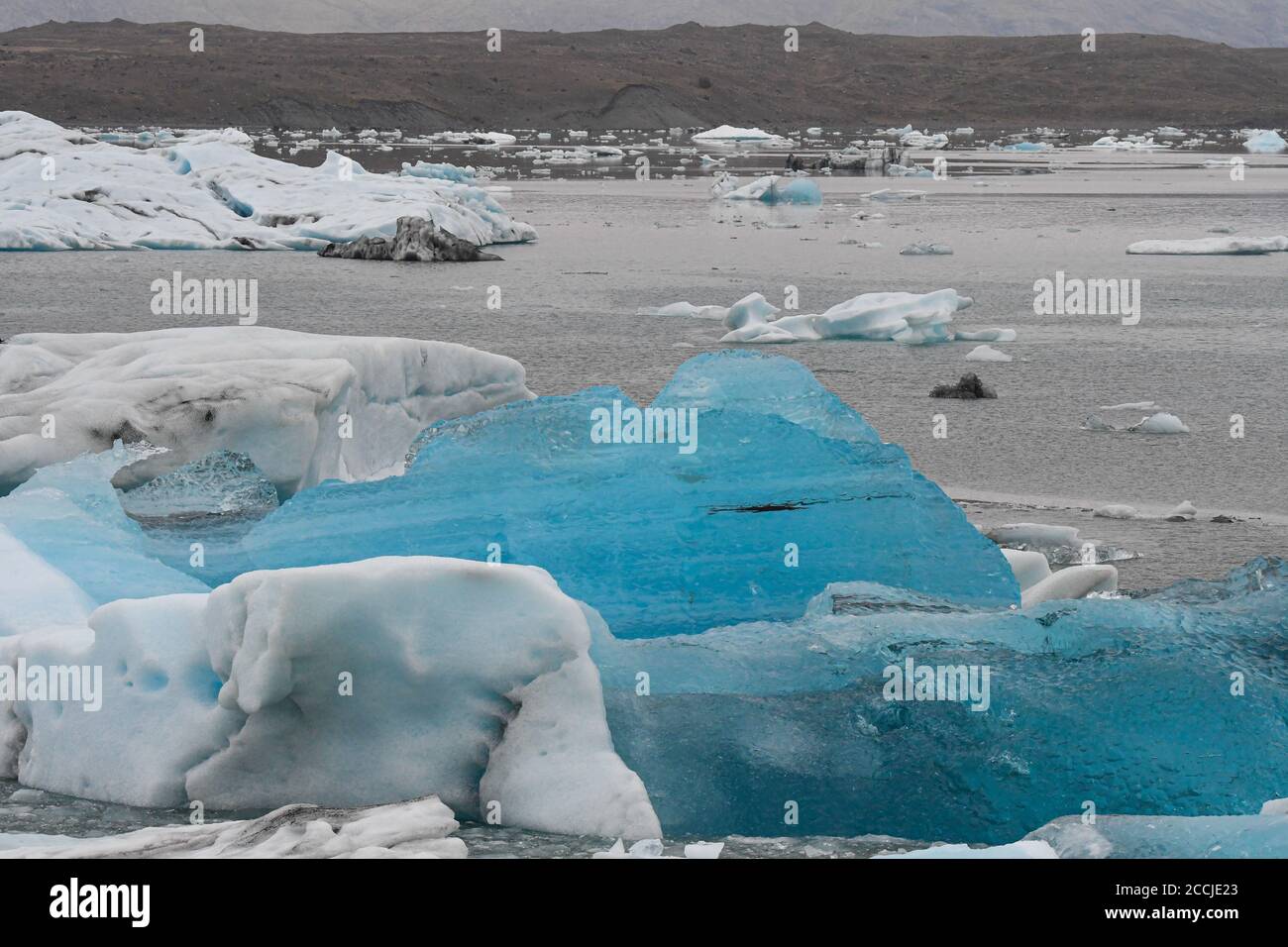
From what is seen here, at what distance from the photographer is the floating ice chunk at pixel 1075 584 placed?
5012 mm

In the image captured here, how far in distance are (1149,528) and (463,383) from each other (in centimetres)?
303

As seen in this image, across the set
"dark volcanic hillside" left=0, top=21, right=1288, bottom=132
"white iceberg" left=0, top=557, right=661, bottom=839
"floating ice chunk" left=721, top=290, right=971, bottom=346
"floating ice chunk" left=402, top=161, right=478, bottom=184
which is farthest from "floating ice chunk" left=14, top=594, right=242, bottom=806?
"dark volcanic hillside" left=0, top=21, right=1288, bottom=132

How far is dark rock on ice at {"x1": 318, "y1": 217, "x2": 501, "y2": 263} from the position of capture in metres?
15.5

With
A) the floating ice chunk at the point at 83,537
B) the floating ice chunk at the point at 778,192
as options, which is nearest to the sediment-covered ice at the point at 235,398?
the floating ice chunk at the point at 83,537

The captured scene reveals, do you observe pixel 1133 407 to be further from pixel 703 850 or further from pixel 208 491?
pixel 703 850

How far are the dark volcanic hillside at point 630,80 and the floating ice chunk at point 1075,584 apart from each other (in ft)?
171

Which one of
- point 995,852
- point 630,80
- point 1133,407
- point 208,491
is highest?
point 630,80

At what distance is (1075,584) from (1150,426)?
3040 mm

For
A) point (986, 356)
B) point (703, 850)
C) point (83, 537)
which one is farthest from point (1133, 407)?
point (703, 850)

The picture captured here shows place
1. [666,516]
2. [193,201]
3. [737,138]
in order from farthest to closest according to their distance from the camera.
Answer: [737,138] → [193,201] → [666,516]

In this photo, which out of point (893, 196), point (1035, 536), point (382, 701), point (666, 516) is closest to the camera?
point (382, 701)

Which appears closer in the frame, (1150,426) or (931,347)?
(1150,426)

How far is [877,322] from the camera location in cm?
1068
